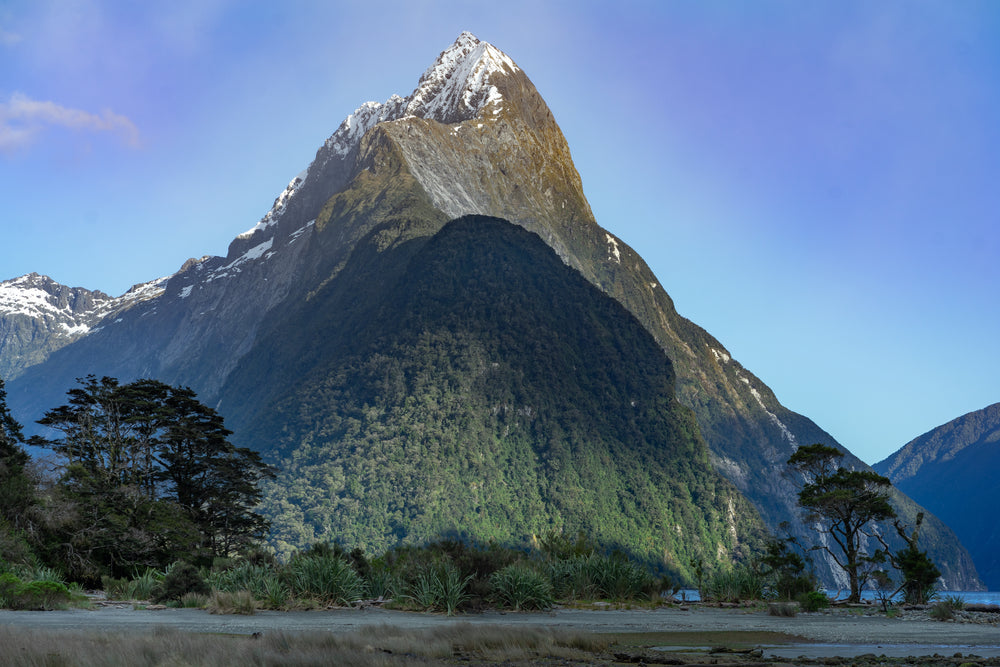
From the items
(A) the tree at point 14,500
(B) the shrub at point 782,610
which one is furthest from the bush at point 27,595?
(B) the shrub at point 782,610

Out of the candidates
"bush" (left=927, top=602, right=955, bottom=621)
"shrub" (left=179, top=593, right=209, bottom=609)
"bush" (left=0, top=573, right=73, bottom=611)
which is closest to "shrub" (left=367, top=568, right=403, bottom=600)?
"shrub" (left=179, top=593, right=209, bottom=609)

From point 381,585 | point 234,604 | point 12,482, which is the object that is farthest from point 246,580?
point 12,482

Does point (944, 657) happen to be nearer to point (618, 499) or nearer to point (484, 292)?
point (618, 499)

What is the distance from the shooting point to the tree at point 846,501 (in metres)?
33.0

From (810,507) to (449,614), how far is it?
83.8ft

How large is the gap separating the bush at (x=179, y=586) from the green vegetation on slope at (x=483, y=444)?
123 metres

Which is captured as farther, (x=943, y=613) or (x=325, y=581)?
(x=943, y=613)

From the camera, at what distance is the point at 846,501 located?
34594 millimetres

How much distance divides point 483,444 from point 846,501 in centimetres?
13682

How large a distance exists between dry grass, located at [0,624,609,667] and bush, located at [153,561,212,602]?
40.0 feet

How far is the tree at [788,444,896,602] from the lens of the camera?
33.0 meters

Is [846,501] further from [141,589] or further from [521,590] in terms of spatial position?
[141,589]

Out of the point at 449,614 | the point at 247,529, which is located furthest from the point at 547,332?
the point at 449,614

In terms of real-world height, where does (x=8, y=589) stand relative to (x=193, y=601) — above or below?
above
